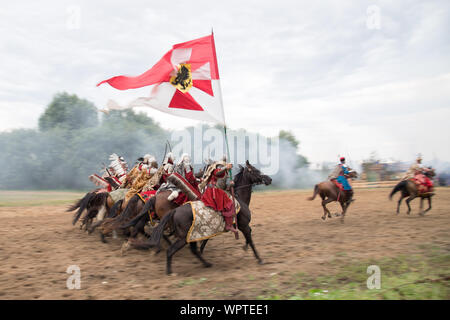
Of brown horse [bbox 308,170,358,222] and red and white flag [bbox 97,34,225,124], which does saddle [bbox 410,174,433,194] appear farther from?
red and white flag [bbox 97,34,225,124]

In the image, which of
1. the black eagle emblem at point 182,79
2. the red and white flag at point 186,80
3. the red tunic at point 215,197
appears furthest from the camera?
the black eagle emblem at point 182,79

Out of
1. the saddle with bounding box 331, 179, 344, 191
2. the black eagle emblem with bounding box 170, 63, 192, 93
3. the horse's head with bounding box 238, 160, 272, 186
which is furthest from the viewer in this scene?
the saddle with bounding box 331, 179, 344, 191

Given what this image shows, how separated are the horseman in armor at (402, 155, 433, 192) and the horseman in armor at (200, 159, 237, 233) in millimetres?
8783

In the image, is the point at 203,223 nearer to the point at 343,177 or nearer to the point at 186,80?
the point at 186,80

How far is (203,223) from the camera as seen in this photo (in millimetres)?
5953

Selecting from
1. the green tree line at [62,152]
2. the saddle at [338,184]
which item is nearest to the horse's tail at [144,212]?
the saddle at [338,184]

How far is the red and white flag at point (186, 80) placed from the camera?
669cm

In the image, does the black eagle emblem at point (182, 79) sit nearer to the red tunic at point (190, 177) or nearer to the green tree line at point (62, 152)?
the red tunic at point (190, 177)

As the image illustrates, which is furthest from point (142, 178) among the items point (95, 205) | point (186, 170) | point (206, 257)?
point (206, 257)

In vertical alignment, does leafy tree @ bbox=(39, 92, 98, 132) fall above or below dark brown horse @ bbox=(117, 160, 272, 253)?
above

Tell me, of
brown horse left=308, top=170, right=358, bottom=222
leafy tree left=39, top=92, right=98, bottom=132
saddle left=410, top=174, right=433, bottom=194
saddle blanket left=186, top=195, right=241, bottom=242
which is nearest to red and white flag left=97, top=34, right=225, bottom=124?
saddle blanket left=186, top=195, right=241, bottom=242

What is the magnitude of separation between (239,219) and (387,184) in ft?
84.7

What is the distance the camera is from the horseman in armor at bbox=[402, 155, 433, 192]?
1171 cm

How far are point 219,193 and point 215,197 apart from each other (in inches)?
4.5
